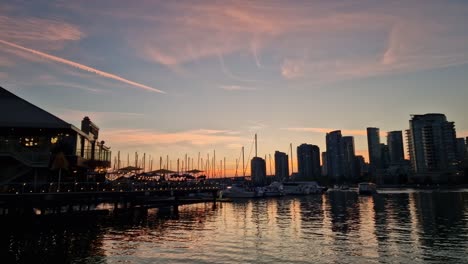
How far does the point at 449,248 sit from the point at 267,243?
13.9 metres

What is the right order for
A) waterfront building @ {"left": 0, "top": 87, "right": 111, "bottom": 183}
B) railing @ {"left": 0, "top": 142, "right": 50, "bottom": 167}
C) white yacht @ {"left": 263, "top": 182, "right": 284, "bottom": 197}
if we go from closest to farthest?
railing @ {"left": 0, "top": 142, "right": 50, "bottom": 167}, waterfront building @ {"left": 0, "top": 87, "right": 111, "bottom": 183}, white yacht @ {"left": 263, "top": 182, "right": 284, "bottom": 197}

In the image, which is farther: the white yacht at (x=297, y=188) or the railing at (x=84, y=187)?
the white yacht at (x=297, y=188)

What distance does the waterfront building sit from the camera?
4247 cm

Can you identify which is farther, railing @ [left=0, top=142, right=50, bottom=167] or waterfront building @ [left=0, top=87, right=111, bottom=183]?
waterfront building @ [left=0, top=87, right=111, bottom=183]

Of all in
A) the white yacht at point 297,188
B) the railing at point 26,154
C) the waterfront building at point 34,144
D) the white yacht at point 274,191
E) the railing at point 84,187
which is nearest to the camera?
the railing at point 84,187

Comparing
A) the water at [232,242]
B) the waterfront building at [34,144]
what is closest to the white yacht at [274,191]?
the water at [232,242]

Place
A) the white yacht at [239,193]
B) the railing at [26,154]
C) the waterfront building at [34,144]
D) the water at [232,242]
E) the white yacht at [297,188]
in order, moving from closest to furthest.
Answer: the water at [232,242] < the railing at [26,154] < the waterfront building at [34,144] < the white yacht at [239,193] < the white yacht at [297,188]

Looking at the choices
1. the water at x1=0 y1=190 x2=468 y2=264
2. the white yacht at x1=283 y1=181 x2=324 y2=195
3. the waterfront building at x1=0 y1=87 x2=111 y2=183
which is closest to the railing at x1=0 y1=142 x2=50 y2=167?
the waterfront building at x1=0 y1=87 x2=111 y2=183

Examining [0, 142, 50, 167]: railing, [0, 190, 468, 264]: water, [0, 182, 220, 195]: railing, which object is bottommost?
[0, 190, 468, 264]: water

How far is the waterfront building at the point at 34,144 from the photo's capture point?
1672 inches

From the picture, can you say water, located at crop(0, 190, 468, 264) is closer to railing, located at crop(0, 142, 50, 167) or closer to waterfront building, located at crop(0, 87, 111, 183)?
waterfront building, located at crop(0, 87, 111, 183)

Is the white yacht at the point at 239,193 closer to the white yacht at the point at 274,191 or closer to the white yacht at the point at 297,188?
the white yacht at the point at 274,191

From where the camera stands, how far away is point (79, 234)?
1425 inches

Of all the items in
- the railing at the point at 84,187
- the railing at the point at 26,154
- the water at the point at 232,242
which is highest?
the railing at the point at 26,154
